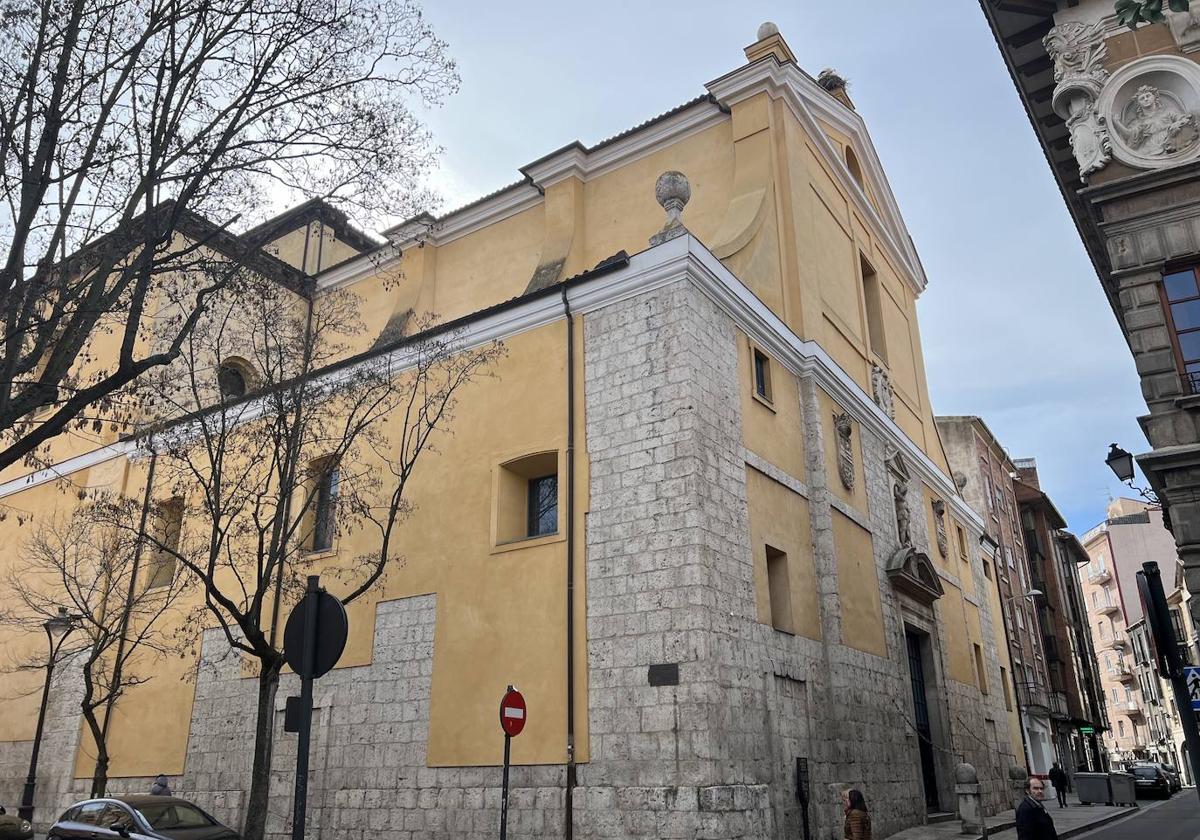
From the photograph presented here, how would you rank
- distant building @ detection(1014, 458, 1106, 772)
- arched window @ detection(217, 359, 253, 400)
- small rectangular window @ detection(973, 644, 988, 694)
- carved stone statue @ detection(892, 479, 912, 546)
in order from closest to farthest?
carved stone statue @ detection(892, 479, 912, 546)
arched window @ detection(217, 359, 253, 400)
small rectangular window @ detection(973, 644, 988, 694)
distant building @ detection(1014, 458, 1106, 772)

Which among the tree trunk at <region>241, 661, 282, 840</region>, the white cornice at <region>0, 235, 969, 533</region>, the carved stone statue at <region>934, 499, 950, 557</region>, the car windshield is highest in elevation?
the white cornice at <region>0, 235, 969, 533</region>

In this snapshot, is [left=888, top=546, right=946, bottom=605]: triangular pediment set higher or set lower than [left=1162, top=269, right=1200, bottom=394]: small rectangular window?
lower

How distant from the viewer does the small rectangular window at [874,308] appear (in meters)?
21.6

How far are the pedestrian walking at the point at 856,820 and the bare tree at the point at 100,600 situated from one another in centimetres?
1141

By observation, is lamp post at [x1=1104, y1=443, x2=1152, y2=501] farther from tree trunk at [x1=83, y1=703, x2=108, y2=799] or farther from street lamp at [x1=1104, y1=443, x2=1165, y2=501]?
tree trunk at [x1=83, y1=703, x2=108, y2=799]

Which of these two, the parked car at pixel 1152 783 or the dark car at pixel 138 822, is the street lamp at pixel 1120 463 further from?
the parked car at pixel 1152 783

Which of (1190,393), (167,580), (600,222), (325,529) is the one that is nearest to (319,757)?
(325,529)

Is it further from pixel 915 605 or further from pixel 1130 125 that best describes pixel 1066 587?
pixel 1130 125

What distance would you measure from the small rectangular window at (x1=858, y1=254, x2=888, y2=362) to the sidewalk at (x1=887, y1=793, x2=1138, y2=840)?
1022 centimetres

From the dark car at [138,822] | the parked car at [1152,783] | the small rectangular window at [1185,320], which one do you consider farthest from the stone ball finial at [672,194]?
the parked car at [1152,783]

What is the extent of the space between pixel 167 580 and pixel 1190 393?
18.1 meters

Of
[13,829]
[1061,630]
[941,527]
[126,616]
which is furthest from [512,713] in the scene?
[1061,630]

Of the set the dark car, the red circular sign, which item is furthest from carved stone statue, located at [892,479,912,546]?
the dark car

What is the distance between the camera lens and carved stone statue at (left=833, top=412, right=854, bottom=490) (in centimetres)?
1648
